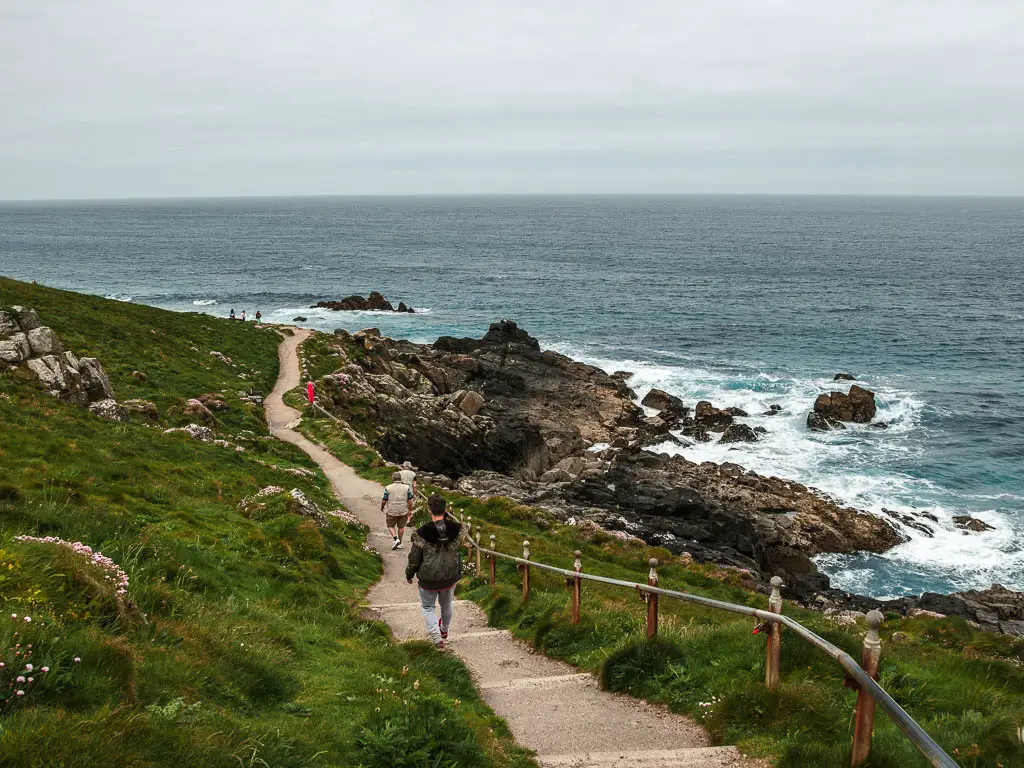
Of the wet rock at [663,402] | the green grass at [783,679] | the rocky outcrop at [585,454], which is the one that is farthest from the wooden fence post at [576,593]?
the wet rock at [663,402]

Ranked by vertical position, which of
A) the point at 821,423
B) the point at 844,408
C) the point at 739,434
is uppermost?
the point at 844,408

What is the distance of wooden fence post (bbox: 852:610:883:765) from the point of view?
534 centimetres

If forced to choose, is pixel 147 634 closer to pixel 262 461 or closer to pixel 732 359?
pixel 262 461

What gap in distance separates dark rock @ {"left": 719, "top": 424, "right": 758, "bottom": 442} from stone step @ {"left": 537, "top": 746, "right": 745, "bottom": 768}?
137 ft

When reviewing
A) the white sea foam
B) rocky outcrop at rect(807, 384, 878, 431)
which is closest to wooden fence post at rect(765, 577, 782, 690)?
the white sea foam

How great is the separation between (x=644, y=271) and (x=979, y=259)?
2775 inches

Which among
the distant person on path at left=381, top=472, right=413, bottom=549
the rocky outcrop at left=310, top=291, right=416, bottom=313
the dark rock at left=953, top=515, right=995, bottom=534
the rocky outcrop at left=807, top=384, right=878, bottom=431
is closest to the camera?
the distant person on path at left=381, top=472, right=413, bottom=549

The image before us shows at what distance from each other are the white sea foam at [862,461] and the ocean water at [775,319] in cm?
13

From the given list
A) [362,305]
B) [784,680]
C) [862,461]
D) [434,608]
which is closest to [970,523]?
[862,461]

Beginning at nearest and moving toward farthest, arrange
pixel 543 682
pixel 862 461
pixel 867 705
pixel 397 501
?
1. pixel 867 705
2. pixel 543 682
3. pixel 397 501
4. pixel 862 461

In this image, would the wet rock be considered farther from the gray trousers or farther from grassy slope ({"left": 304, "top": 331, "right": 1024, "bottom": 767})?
the gray trousers

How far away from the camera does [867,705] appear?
17.8 ft

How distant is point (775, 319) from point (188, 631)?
278 feet

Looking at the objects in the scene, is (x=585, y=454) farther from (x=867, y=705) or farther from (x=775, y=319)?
(x=775, y=319)
